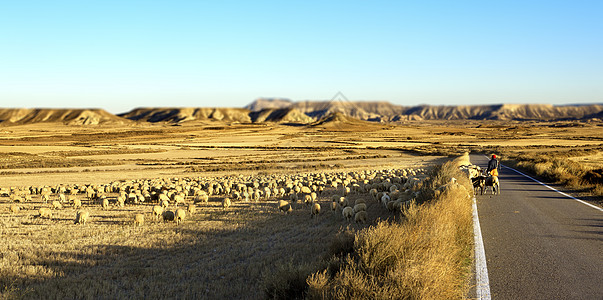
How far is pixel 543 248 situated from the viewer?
28.5ft

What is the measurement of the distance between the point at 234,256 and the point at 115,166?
43.8 meters

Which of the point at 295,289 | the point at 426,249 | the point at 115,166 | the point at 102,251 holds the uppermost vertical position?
the point at 426,249

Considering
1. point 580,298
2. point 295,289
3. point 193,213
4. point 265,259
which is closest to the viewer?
point 580,298

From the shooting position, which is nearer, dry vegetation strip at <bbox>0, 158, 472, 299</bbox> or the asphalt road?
dry vegetation strip at <bbox>0, 158, 472, 299</bbox>

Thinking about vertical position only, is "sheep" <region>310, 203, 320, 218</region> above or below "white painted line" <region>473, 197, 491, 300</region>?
below

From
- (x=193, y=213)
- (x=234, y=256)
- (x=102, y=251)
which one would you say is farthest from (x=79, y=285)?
(x=193, y=213)

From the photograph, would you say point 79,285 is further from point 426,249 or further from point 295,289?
point 426,249

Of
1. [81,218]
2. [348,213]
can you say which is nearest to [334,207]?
[348,213]

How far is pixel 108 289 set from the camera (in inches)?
319

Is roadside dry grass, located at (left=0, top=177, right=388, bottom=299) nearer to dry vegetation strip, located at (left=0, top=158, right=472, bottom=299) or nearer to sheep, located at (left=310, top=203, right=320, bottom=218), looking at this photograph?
dry vegetation strip, located at (left=0, top=158, right=472, bottom=299)

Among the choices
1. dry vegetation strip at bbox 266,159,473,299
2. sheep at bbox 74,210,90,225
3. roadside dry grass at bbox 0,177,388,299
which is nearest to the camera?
dry vegetation strip at bbox 266,159,473,299

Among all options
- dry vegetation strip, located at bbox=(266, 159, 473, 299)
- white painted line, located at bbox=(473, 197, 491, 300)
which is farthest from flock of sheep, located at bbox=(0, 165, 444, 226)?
dry vegetation strip, located at bbox=(266, 159, 473, 299)

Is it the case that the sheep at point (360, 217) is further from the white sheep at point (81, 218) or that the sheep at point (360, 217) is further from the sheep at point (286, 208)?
the white sheep at point (81, 218)

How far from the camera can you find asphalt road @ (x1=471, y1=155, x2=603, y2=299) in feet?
21.3
